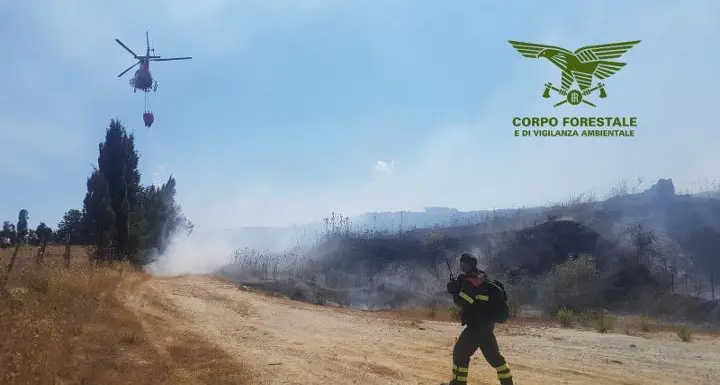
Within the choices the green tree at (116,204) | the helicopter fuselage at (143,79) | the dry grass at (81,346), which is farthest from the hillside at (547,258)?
the dry grass at (81,346)

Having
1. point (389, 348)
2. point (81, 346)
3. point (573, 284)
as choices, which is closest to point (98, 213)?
point (81, 346)

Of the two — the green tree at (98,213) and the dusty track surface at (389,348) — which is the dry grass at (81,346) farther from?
the green tree at (98,213)

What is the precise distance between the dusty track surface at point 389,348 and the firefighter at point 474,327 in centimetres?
119

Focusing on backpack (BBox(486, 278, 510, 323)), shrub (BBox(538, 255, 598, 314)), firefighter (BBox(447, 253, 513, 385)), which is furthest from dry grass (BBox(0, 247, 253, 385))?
shrub (BBox(538, 255, 598, 314))

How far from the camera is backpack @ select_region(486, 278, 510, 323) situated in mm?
6699

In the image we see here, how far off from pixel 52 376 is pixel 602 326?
15467 millimetres

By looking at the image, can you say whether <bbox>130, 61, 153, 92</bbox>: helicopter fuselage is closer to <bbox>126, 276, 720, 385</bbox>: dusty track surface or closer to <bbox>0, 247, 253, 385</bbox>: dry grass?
<bbox>126, 276, 720, 385</bbox>: dusty track surface

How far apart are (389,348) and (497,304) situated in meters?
4.62

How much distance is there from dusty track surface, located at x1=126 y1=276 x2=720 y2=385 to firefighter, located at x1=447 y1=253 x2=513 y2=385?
1189 millimetres

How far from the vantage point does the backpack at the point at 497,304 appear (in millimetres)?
6699

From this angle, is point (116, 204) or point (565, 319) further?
point (116, 204)

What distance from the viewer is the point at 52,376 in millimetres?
6320

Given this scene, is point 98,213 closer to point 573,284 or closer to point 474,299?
point 474,299

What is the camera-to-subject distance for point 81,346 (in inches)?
308
